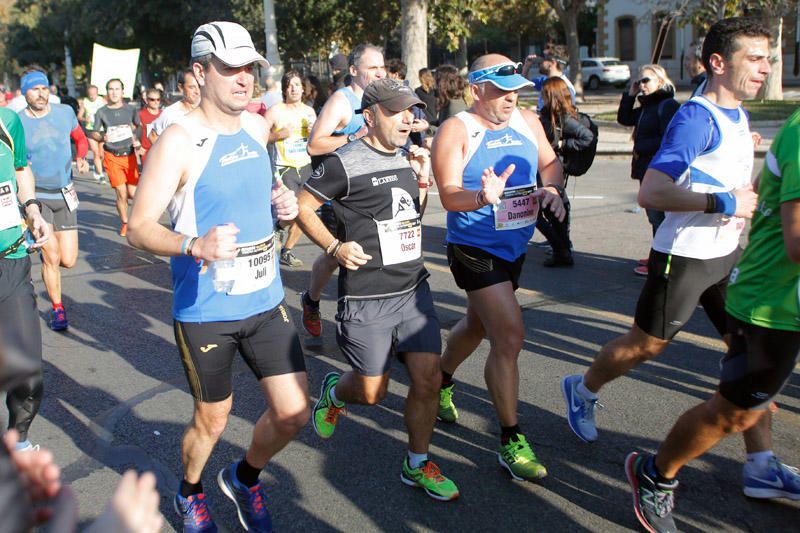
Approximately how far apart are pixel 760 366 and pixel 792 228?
0.52m

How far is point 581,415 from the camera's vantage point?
4.16 m

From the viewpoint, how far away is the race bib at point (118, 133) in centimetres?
1085

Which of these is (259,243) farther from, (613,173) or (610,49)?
(610,49)

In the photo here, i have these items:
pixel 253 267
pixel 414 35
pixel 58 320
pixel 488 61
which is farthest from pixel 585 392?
pixel 414 35

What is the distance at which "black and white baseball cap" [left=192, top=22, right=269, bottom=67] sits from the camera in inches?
122

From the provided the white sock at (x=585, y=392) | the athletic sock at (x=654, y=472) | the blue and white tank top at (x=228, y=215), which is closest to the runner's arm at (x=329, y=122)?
the blue and white tank top at (x=228, y=215)

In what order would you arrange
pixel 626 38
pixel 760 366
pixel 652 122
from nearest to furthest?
1. pixel 760 366
2. pixel 652 122
3. pixel 626 38

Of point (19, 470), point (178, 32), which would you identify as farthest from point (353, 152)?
point (178, 32)

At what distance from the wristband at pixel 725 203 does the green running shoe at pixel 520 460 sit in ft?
4.44

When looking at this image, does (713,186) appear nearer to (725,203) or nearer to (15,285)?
(725,203)

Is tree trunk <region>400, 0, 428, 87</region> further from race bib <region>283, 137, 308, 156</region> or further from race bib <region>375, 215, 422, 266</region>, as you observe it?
race bib <region>375, 215, 422, 266</region>

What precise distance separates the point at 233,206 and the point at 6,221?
5.08 feet

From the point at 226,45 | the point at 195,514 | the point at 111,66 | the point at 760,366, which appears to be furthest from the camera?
the point at 111,66

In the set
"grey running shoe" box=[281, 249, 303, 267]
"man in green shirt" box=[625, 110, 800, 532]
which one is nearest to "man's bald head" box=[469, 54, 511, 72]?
"man in green shirt" box=[625, 110, 800, 532]
